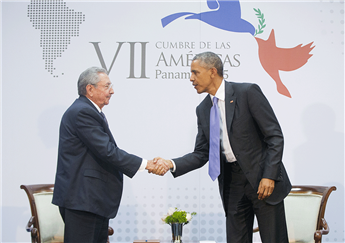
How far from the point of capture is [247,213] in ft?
8.61

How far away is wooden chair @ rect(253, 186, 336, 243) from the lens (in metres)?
3.46

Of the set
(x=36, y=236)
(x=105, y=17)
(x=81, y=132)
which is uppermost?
(x=105, y=17)

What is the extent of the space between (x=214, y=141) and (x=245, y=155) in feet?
0.88

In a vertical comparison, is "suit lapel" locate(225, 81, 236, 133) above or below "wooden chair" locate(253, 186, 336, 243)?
above

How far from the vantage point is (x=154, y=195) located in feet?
14.1

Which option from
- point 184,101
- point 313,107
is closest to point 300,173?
point 313,107

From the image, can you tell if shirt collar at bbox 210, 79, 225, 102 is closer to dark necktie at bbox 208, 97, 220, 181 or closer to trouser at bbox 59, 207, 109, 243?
dark necktie at bbox 208, 97, 220, 181

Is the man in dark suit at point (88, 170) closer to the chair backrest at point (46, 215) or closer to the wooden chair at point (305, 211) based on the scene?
the chair backrest at point (46, 215)

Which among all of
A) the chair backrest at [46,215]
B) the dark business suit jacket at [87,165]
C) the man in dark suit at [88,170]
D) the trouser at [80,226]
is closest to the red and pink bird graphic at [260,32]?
the man in dark suit at [88,170]

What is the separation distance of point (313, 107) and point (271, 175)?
90.4 inches

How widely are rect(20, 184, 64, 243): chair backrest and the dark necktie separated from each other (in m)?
1.78

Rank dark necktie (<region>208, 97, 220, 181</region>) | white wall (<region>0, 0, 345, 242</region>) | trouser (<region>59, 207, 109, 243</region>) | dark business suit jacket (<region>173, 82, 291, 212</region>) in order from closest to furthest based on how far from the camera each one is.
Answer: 1. dark business suit jacket (<region>173, 82, 291, 212</region>)
2. trouser (<region>59, 207, 109, 243</region>)
3. dark necktie (<region>208, 97, 220, 181</region>)
4. white wall (<region>0, 0, 345, 242</region>)

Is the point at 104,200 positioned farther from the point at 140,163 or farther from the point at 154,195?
the point at 154,195

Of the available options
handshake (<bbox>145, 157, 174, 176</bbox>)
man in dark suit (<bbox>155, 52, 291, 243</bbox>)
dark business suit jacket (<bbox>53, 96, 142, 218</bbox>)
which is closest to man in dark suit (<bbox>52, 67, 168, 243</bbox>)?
dark business suit jacket (<bbox>53, 96, 142, 218</bbox>)
